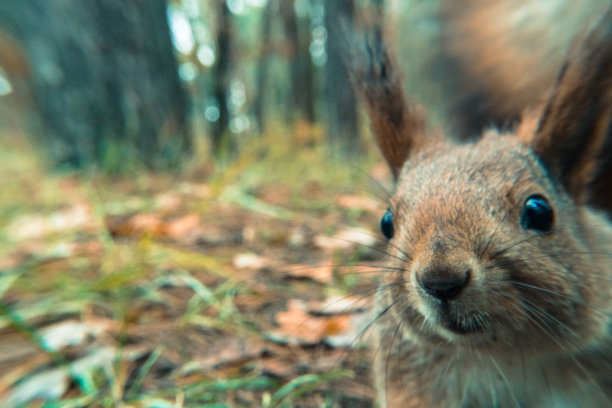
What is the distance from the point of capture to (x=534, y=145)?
1151 mm

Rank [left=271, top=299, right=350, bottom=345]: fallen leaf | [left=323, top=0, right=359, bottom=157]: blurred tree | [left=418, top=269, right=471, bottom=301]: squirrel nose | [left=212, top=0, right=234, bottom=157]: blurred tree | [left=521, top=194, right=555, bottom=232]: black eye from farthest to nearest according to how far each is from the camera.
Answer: [left=323, top=0, right=359, bottom=157]: blurred tree
[left=212, top=0, right=234, bottom=157]: blurred tree
[left=271, top=299, right=350, bottom=345]: fallen leaf
[left=521, top=194, right=555, bottom=232]: black eye
[left=418, top=269, right=471, bottom=301]: squirrel nose

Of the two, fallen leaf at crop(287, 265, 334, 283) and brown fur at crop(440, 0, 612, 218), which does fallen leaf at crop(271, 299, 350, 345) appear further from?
brown fur at crop(440, 0, 612, 218)

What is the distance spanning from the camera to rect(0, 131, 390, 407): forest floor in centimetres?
126

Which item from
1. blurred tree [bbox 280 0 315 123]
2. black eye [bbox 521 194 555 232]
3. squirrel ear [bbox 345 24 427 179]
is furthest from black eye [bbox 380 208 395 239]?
blurred tree [bbox 280 0 315 123]

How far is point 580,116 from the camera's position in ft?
3.53

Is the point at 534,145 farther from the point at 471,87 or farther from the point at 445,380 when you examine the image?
the point at 471,87

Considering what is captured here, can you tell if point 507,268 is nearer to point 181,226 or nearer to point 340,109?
point 181,226

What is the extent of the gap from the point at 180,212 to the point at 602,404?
251 centimetres

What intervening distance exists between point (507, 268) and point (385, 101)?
62 centimetres

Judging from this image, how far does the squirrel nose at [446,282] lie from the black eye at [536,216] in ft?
0.90

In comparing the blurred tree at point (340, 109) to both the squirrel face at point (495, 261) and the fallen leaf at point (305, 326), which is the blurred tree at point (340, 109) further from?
the squirrel face at point (495, 261)

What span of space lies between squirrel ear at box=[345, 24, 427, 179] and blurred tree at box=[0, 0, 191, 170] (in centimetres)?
311

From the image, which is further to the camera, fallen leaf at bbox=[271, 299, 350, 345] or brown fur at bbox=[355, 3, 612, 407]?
fallen leaf at bbox=[271, 299, 350, 345]

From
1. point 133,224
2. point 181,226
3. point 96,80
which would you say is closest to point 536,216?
point 181,226
